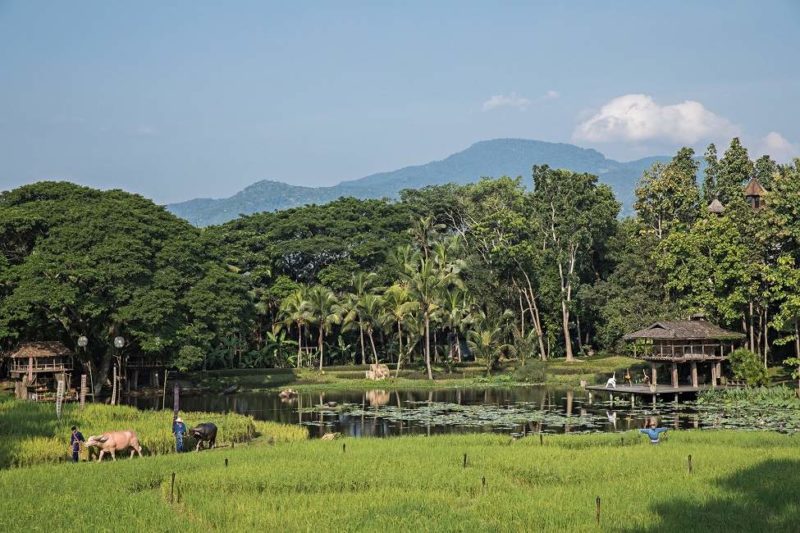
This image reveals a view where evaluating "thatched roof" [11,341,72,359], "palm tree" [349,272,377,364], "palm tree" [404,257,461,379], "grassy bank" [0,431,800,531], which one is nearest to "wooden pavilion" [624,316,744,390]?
"palm tree" [404,257,461,379]

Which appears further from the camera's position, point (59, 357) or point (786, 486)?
point (59, 357)

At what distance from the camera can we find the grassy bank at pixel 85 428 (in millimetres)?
27109

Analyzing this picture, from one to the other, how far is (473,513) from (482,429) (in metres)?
17.6

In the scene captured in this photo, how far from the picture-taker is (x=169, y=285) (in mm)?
53500

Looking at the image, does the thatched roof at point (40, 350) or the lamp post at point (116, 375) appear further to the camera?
the lamp post at point (116, 375)

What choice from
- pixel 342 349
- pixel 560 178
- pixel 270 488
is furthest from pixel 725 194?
pixel 270 488

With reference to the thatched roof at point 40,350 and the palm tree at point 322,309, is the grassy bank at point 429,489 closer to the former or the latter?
the thatched roof at point 40,350

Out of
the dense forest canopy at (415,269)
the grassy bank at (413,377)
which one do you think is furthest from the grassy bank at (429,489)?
the grassy bank at (413,377)

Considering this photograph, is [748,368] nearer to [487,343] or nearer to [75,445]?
[487,343]

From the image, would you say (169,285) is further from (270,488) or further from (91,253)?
(270,488)

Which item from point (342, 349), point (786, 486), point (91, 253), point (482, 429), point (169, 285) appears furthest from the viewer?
point (342, 349)

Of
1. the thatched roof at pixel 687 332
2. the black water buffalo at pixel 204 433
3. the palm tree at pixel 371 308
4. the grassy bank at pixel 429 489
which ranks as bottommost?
the grassy bank at pixel 429 489

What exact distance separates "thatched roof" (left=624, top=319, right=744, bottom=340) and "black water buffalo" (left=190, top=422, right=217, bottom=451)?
31463mm

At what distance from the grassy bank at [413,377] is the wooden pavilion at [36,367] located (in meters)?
11.7
